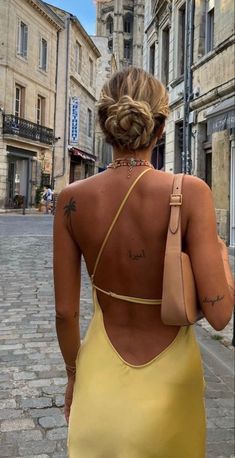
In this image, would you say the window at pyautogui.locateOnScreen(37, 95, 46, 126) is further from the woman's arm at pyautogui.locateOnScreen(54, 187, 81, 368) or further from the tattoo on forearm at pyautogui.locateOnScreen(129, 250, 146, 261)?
the tattoo on forearm at pyautogui.locateOnScreen(129, 250, 146, 261)

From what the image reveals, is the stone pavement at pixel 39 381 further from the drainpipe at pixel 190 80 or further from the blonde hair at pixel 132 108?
the drainpipe at pixel 190 80

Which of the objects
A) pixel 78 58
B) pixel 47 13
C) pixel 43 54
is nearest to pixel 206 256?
pixel 47 13

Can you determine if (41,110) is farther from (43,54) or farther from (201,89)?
(201,89)

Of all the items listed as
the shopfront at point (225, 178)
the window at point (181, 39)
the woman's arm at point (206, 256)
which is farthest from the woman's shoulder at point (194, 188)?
the window at point (181, 39)

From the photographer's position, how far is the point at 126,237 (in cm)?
148

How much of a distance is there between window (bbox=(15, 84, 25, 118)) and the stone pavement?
76.4 ft

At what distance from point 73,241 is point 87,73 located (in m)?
38.9

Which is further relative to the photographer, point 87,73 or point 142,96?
point 87,73

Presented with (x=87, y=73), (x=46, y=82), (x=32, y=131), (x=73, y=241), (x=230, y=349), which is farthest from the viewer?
(x=87, y=73)

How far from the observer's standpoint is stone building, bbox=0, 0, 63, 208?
27.3 m

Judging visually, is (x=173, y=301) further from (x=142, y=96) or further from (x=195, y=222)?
(x=142, y=96)

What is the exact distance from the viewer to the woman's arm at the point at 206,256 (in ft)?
4.61

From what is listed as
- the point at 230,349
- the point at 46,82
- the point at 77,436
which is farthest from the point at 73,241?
the point at 46,82

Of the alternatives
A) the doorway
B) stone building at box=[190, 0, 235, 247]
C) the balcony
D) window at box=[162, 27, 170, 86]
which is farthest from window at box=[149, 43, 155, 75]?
the doorway
